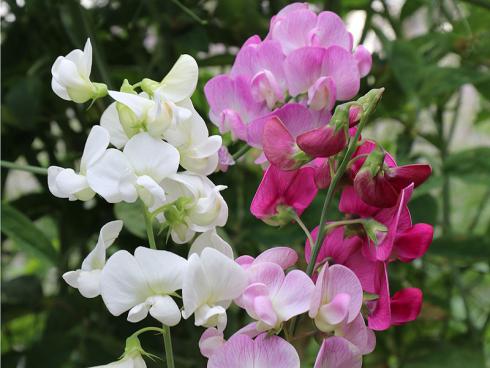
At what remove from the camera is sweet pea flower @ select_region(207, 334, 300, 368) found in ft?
1.13

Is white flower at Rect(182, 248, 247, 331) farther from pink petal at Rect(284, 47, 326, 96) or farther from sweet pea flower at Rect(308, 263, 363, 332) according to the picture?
pink petal at Rect(284, 47, 326, 96)

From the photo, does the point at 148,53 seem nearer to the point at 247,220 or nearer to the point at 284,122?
the point at 247,220

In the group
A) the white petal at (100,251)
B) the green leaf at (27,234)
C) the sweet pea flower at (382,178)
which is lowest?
the green leaf at (27,234)

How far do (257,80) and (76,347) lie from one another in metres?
→ 0.46

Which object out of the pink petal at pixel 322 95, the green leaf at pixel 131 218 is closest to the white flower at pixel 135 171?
the pink petal at pixel 322 95

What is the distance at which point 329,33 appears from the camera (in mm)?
456

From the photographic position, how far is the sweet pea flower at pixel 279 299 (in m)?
0.35

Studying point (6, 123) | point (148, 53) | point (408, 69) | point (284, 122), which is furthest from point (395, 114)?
point (284, 122)

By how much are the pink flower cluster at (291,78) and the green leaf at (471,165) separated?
1.13 feet

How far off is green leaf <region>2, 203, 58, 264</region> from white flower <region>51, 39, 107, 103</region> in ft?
0.82

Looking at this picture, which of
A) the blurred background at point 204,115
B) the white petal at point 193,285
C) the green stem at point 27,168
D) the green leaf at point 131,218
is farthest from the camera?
the blurred background at point 204,115

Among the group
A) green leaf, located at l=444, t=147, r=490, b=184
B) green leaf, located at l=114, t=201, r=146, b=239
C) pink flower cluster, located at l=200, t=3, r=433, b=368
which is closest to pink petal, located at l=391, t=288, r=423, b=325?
pink flower cluster, located at l=200, t=3, r=433, b=368

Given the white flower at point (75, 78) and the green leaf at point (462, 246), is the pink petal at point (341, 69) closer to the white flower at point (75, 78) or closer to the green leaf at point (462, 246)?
the white flower at point (75, 78)

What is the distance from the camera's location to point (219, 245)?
0.37 metres
